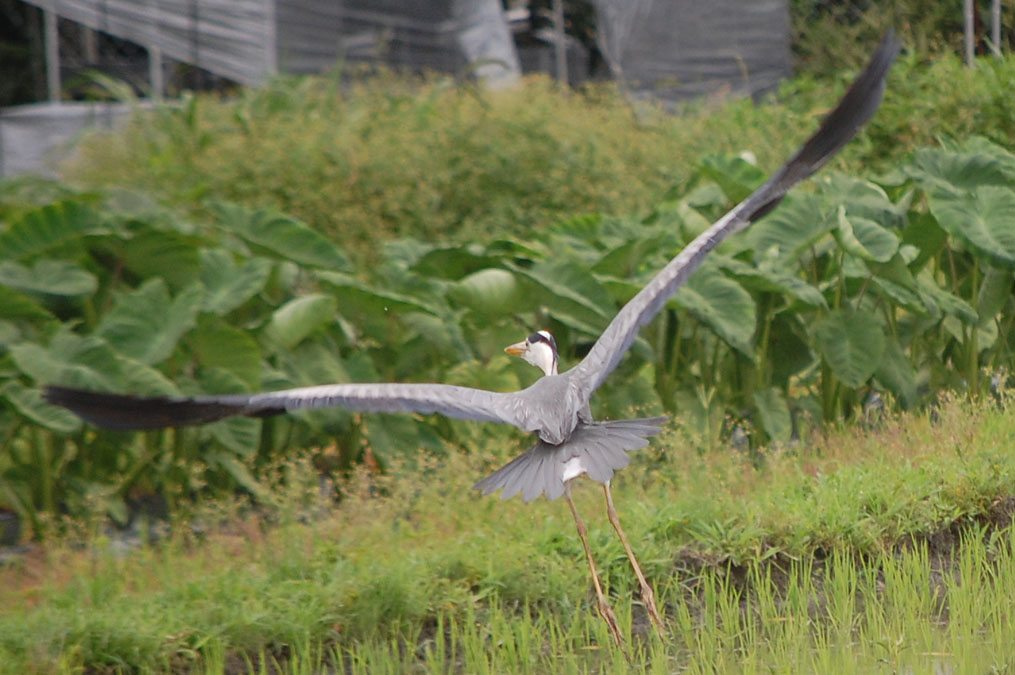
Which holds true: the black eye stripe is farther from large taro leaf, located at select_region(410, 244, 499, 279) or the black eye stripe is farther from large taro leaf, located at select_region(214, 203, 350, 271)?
large taro leaf, located at select_region(214, 203, 350, 271)

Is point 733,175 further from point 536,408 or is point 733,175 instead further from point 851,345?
point 536,408

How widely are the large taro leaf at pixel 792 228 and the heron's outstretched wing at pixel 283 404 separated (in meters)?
2.46

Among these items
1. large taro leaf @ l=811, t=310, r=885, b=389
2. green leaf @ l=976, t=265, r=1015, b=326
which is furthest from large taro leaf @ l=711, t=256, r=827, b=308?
green leaf @ l=976, t=265, r=1015, b=326

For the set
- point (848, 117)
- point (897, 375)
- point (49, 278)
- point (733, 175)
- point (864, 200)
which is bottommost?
point (897, 375)

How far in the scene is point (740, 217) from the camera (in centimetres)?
386

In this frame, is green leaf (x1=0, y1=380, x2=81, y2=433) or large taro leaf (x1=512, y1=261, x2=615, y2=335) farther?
large taro leaf (x1=512, y1=261, x2=615, y2=335)

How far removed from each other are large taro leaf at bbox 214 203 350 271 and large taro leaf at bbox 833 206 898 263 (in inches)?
98.7

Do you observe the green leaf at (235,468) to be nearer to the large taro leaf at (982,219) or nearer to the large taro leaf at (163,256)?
the large taro leaf at (163,256)

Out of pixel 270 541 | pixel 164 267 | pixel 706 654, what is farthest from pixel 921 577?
pixel 164 267

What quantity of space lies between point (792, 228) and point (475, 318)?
160 centimetres

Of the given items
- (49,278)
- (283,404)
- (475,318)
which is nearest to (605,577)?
(283,404)

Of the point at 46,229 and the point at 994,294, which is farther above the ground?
the point at 46,229

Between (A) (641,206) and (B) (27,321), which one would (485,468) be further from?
(A) (641,206)

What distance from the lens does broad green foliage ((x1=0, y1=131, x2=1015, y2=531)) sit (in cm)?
529
